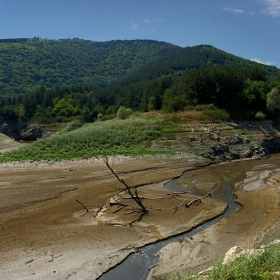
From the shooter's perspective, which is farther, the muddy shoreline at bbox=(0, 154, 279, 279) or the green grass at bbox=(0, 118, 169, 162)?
the green grass at bbox=(0, 118, 169, 162)

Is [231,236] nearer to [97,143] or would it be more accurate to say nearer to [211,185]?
[211,185]

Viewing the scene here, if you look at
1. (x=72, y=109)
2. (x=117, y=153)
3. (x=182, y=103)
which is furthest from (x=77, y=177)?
(x=72, y=109)

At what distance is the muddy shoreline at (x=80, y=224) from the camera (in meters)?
14.1

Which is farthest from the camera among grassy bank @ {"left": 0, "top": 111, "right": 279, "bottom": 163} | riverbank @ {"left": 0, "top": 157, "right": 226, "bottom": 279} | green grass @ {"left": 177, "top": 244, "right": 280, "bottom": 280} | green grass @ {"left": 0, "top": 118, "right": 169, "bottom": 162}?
grassy bank @ {"left": 0, "top": 111, "right": 279, "bottom": 163}

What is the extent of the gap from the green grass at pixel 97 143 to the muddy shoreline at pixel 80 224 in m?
5.66

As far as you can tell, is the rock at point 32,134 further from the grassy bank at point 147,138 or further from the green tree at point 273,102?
the green tree at point 273,102

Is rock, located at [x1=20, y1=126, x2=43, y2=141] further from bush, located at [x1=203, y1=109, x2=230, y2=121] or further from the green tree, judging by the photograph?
the green tree

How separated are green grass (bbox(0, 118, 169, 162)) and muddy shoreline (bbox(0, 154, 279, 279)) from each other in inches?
223

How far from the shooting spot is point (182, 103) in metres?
55.1

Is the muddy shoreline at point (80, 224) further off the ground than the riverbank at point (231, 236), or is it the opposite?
the riverbank at point (231, 236)

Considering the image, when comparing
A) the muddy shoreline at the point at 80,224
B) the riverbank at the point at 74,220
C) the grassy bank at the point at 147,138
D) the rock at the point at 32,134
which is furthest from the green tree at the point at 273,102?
the rock at the point at 32,134

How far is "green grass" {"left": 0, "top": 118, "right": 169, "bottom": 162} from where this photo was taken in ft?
119

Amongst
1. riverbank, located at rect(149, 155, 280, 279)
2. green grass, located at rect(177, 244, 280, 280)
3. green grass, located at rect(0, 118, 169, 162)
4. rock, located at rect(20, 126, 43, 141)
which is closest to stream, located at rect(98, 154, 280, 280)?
riverbank, located at rect(149, 155, 280, 279)

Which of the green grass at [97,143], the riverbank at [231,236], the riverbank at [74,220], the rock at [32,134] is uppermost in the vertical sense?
the green grass at [97,143]
